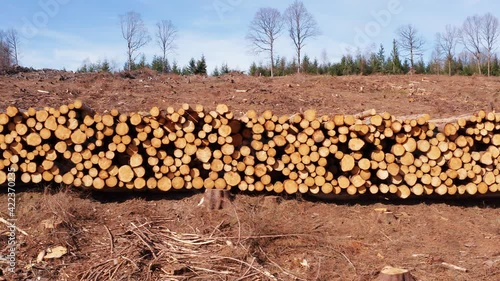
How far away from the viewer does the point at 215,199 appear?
5.57m

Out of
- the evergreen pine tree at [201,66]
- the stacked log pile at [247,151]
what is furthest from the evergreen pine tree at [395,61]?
the stacked log pile at [247,151]

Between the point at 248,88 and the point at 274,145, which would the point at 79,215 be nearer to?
the point at 274,145

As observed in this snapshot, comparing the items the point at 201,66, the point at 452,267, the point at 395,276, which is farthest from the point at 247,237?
the point at 201,66

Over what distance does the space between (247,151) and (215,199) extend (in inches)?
28.9

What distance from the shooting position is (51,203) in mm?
5285

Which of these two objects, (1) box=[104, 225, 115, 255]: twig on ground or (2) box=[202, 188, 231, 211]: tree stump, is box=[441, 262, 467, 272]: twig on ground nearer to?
(2) box=[202, 188, 231, 211]: tree stump

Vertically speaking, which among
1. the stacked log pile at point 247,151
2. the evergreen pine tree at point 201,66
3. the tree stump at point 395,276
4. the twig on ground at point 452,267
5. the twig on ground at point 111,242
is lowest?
the twig on ground at point 452,267

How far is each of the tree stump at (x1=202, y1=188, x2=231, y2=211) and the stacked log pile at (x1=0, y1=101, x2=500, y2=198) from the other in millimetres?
285

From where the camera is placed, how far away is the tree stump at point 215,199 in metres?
5.56

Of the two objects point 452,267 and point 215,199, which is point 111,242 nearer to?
point 215,199

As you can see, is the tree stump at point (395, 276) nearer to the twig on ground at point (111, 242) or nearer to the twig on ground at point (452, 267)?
the twig on ground at point (452, 267)

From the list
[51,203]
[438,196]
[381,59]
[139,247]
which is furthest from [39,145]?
[381,59]

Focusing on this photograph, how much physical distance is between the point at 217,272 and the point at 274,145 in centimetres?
196

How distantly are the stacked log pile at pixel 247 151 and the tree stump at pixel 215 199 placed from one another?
285 mm
